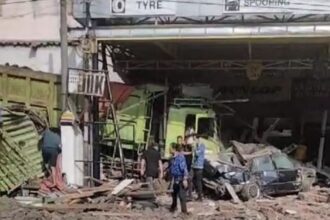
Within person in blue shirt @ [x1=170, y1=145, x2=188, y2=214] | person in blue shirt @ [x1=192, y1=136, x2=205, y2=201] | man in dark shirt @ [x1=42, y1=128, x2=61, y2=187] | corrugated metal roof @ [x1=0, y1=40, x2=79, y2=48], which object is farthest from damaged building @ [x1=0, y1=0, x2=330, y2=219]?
person in blue shirt @ [x1=170, y1=145, x2=188, y2=214]

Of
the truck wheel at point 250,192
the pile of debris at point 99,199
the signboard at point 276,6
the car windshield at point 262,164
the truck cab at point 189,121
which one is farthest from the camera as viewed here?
the truck cab at point 189,121

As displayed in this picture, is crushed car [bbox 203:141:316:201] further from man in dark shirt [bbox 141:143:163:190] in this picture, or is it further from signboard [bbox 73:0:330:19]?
signboard [bbox 73:0:330:19]

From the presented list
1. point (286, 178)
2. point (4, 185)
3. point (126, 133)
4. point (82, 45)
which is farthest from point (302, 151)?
point (4, 185)

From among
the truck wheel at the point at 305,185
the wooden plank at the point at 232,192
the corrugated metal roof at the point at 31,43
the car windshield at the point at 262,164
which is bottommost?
the truck wheel at the point at 305,185

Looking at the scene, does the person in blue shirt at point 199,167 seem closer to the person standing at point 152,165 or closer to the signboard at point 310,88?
the person standing at point 152,165

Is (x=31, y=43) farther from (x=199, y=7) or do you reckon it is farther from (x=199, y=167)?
(x=199, y=167)

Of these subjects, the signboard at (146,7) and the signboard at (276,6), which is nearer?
the signboard at (276,6)

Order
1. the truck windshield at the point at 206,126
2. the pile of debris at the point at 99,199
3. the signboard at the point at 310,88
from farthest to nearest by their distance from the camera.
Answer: the signboard at the point at 310,88 < the truck windshield at the point at 206,126 < the pile of debris at the point at 99,199

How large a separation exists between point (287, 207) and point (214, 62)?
337 inches

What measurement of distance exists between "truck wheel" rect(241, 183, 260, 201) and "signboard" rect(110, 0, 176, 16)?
567 centimetres

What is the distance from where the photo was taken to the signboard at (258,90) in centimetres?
2891

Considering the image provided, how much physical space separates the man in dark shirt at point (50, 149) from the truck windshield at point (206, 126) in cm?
523

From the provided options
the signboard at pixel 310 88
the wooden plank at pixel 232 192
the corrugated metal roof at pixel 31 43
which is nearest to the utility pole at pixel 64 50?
the corrugated metal roof at pixel 31 43

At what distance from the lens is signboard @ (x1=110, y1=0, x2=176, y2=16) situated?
75.0ft
